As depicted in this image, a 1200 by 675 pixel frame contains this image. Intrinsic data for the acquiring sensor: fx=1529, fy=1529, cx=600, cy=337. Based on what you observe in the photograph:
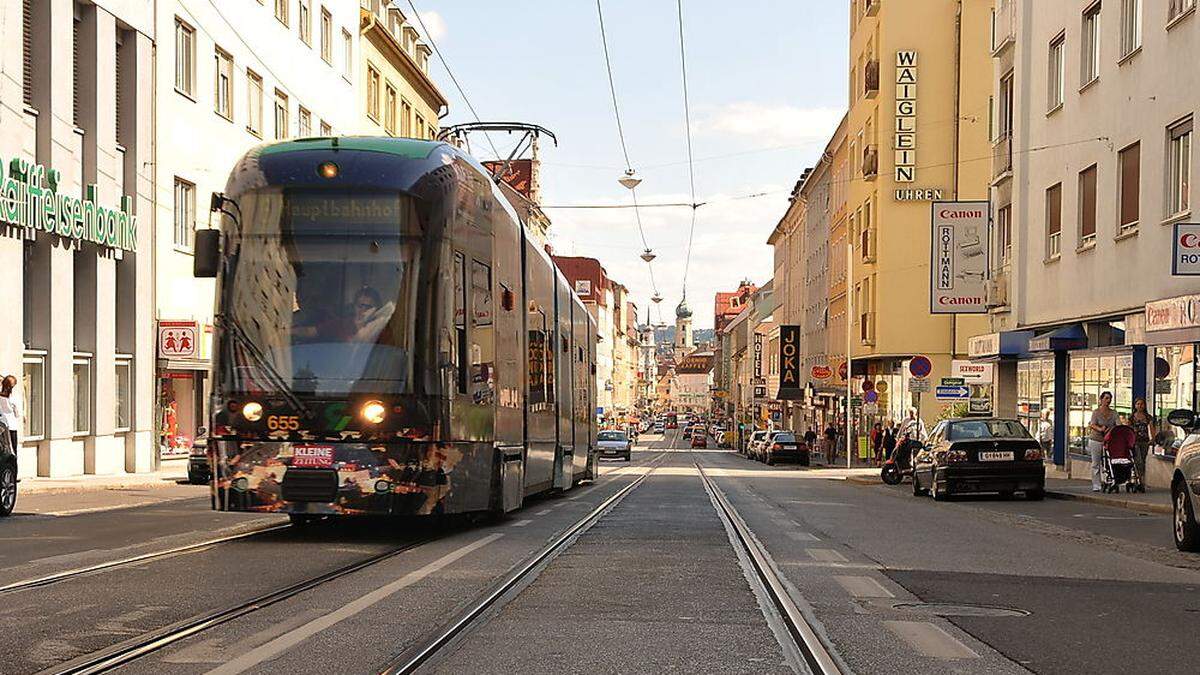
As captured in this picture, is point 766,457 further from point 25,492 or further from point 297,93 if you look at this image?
point 25,492

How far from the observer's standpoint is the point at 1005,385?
38.4 meters

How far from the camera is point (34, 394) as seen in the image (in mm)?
27766

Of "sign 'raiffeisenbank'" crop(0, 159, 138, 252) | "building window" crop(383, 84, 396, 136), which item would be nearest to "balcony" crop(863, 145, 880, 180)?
"building window" crop(383, 84, 396, 136)

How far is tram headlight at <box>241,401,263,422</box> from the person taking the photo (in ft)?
42.2

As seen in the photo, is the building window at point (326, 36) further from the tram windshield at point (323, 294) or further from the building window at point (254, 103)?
the tram windshield at point (323, 294)

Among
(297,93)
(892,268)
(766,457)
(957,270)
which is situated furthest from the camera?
(766,457)

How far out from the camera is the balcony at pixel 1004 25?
1469 inches

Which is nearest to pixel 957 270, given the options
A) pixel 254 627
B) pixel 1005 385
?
pixel 1005 385

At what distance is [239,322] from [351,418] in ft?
4.24

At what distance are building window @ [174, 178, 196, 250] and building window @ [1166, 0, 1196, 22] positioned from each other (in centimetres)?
2131

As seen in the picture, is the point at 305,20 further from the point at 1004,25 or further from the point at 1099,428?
the point at 1099,428

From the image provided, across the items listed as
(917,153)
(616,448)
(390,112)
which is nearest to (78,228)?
(390,112)

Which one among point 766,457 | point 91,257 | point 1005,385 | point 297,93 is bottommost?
point 766,457

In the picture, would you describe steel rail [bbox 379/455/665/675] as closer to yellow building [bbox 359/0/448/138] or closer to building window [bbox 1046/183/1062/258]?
building window [bbox 1046/183/1062/258]
